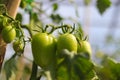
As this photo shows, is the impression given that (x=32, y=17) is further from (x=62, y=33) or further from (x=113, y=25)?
(x=113, y=25)

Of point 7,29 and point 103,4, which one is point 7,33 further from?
point 103,4

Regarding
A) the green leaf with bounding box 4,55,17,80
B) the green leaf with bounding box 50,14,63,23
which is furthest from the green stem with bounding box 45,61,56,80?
the green leaf with bounding box 50,14,63,23

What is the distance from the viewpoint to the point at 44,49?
799mm

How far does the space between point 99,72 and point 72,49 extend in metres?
0.07

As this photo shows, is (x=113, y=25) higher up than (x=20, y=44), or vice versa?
(x=20, y=44)

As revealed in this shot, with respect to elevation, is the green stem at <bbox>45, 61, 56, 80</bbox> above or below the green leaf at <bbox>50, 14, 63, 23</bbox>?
above

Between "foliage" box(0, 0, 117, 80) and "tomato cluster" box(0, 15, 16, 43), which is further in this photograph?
"tomato cluster" box(0, 15, 16, 43)

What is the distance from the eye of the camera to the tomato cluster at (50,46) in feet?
2.59

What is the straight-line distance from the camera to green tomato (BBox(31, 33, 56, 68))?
0.79 m

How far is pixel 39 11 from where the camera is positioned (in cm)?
179

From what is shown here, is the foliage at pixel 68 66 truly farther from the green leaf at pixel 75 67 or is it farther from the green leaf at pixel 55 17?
the green leaf at pixel 55 17

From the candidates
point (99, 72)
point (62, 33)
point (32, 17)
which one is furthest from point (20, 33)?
point (32, 17)

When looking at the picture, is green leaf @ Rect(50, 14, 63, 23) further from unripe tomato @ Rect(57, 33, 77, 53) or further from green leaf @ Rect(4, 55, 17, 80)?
unripe tomato @ Rect(57, 33, 77, 53)

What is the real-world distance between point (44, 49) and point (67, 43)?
0.05 metres
